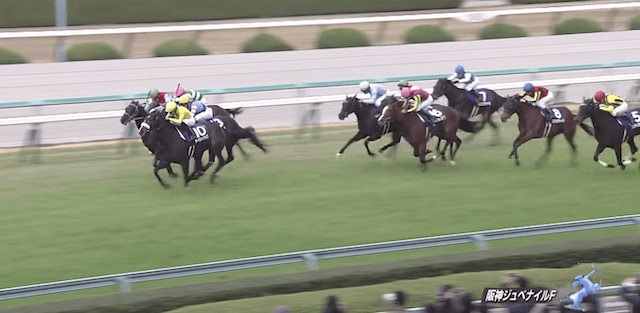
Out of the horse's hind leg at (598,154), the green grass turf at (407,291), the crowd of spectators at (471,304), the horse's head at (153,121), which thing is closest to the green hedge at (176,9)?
the horse's head at (153,121)

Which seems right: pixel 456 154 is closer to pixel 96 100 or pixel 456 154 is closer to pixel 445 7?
pixel 96 100

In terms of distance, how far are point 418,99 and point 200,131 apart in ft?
9.95

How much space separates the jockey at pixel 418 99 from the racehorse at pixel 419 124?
0.08m

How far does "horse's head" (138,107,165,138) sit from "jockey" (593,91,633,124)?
553cm

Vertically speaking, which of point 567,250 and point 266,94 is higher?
point 266,94

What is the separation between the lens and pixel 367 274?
31.0ft

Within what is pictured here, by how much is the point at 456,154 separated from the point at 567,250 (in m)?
5.71

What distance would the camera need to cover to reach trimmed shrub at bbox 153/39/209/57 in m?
21.7

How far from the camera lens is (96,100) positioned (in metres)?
16.7

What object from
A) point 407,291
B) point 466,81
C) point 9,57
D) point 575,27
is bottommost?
point 407,291

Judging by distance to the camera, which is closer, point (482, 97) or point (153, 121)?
point (153, 121)

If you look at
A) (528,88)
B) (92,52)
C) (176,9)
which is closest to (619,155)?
(528,88)

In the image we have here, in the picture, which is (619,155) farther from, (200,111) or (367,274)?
(367,274)

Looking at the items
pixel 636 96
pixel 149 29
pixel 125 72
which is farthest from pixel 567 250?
pixel 149 29
